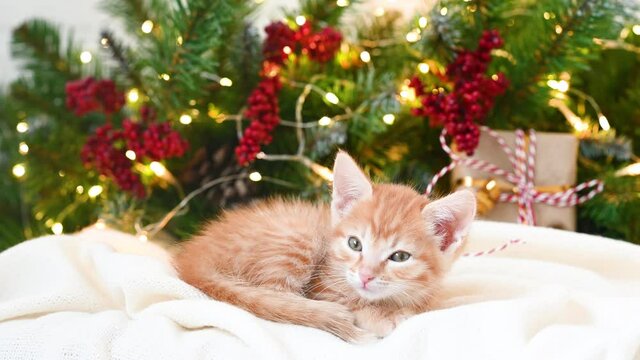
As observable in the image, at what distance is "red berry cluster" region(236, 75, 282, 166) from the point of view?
1529mm

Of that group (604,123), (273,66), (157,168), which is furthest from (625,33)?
(157,168)

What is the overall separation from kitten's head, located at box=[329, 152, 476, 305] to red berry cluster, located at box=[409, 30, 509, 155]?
384mm

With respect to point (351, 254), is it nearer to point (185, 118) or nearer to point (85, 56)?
point (185, 118)

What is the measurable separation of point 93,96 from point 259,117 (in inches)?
15.3

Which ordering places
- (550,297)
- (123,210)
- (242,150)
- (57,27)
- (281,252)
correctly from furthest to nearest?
(57,27)
(123,210)
(242,150)
(281,252)
(550,297)

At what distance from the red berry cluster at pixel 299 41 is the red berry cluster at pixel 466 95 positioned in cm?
25

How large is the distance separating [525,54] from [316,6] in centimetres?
54

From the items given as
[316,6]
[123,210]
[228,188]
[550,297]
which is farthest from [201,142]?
[550,297]

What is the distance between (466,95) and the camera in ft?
4.78

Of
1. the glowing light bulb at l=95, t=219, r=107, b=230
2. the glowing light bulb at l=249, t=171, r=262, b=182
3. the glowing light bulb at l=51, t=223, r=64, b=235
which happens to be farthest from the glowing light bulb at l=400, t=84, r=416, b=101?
the glowing light bulb at l=51, t=223, r=64, b=235

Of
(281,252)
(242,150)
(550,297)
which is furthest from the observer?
(242,150)

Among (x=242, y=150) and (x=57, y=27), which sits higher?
(x=57, y=27)

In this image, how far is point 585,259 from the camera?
128 centimetres

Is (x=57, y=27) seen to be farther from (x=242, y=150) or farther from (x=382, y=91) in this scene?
(x=382, y=91)
